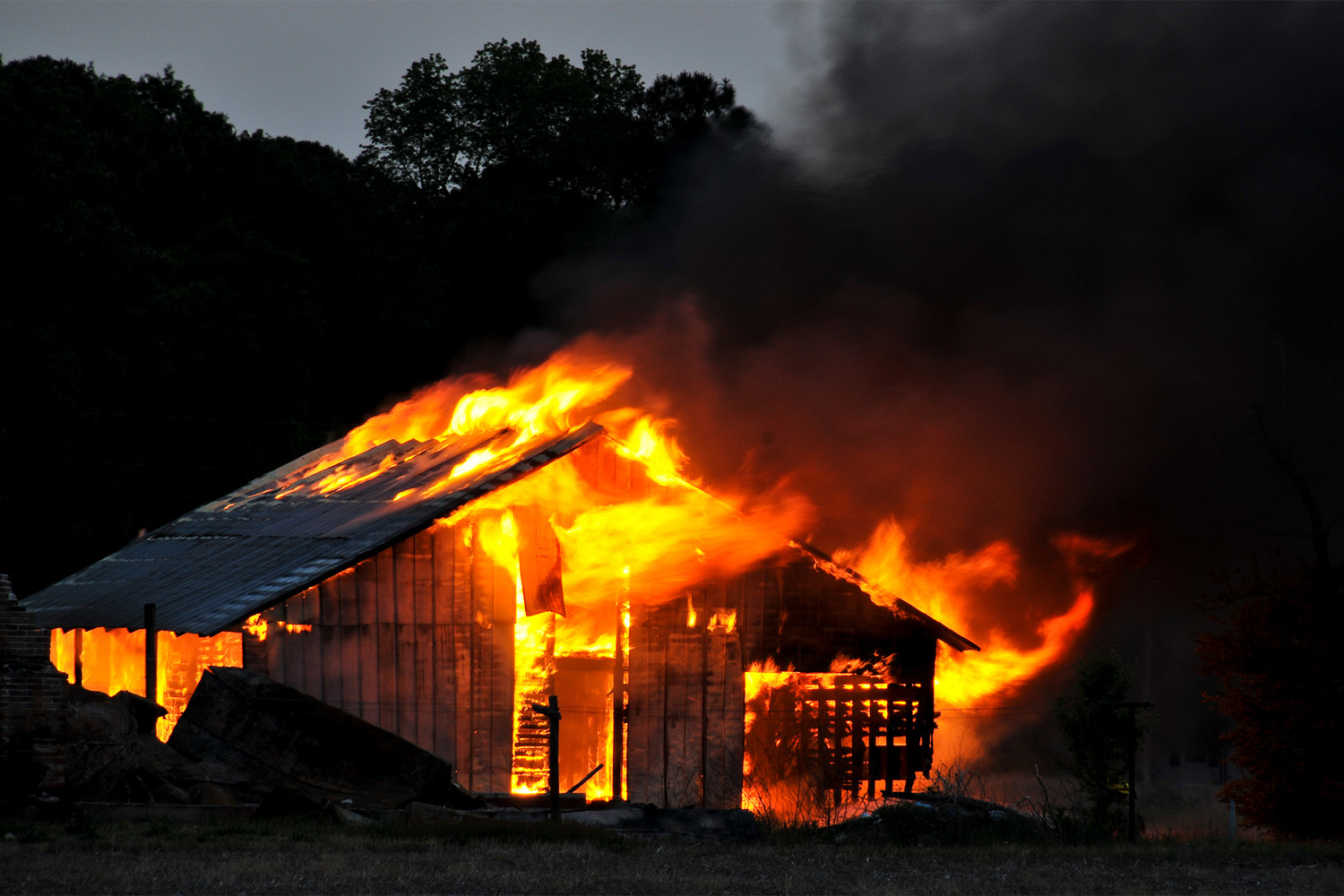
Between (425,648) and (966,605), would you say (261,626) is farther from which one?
(966,605)

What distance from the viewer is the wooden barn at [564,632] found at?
21.4 meters

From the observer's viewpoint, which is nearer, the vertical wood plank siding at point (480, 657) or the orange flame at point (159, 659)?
the vertical wood plank siding at point (480, 657)

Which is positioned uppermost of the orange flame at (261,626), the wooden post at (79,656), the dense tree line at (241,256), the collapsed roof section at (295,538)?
the dense tree line at (241,256)

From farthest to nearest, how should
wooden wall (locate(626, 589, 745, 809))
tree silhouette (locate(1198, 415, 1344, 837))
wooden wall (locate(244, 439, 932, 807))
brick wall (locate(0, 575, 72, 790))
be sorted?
wooden wall (locate(626, 589, 745, 809)), wooden wall (locate(244, 439, 932, 807)), tree silhouette (locate(1198, 415, 1344, 837)), brick wall (locate(0, 575, 72, 790))

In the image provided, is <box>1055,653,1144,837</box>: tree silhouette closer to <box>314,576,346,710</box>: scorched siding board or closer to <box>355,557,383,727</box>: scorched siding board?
<box>355,557,383,727</box>: scorched siding board

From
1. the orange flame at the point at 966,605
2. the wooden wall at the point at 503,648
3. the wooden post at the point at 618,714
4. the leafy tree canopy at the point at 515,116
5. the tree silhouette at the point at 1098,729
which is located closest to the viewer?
the wooden wall at the point at 503,648

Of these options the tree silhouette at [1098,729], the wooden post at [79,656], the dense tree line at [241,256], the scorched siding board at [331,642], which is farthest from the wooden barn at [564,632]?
the dense tree line at [241,256]

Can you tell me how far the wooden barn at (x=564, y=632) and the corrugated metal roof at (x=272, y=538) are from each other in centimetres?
8

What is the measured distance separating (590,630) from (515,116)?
3967cm

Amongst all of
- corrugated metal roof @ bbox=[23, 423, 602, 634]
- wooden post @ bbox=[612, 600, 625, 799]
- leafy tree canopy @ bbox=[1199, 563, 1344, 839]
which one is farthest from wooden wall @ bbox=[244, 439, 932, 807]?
leafy tree canopy @ bbox=[1199, 563, 1344, 839]

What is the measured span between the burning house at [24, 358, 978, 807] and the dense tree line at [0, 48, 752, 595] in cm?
1034

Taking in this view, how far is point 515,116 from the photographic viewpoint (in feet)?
195

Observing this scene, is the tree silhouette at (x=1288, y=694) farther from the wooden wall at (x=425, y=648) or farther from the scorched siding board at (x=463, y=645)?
the scorched siding board at (x=463, y=645)

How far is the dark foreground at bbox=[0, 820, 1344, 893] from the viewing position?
1367cm
